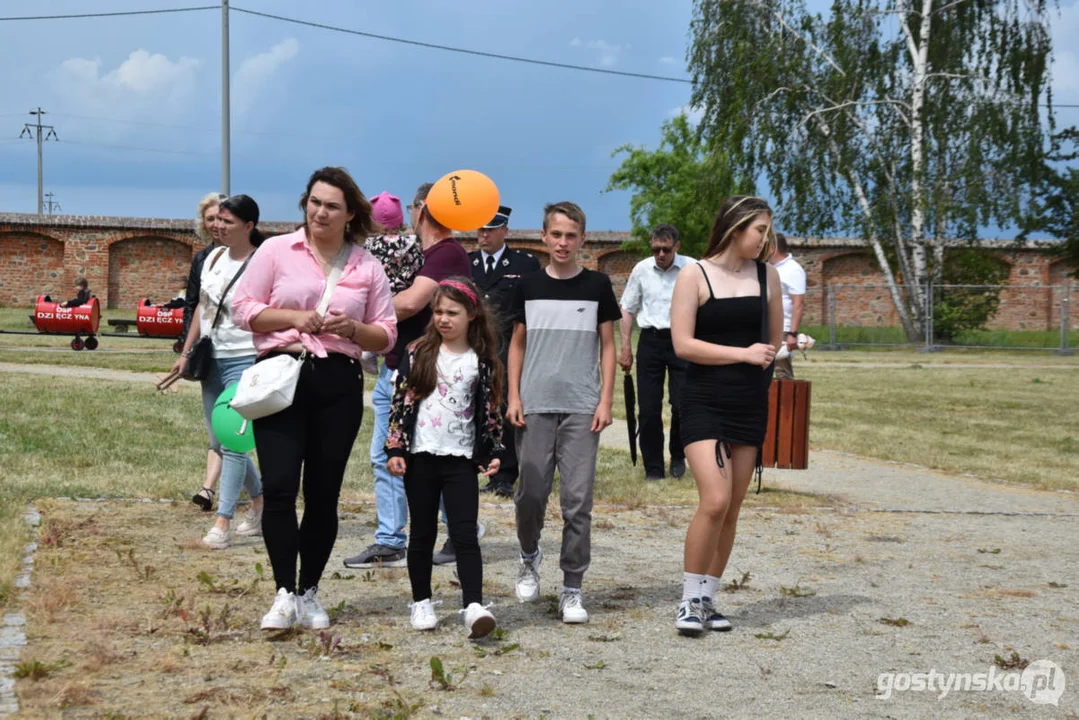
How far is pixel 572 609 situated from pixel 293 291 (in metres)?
1.76

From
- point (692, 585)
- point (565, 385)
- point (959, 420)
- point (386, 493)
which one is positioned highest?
point (565, 385)

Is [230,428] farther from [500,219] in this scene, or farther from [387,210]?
[500,219]

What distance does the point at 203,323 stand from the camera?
6781 millimetres

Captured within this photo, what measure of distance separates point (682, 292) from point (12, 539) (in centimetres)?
371

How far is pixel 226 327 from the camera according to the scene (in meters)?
6.74

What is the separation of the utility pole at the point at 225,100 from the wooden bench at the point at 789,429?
21.9m

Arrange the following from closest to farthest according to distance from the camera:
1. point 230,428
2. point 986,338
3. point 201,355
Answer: point 230,428
point 201,355
point 986,338

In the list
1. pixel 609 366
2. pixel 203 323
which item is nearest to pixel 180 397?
pixel 203 323

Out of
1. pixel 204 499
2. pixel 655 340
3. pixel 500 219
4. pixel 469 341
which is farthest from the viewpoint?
pixel 655 340

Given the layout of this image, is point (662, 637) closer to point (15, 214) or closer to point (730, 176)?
point (730, 176)

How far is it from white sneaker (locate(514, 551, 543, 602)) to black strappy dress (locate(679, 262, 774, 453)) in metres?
0.97

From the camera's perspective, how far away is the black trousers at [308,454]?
474 cm

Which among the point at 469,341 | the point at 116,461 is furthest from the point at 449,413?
the point at 116,461

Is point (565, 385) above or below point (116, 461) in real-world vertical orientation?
above
